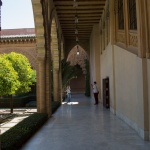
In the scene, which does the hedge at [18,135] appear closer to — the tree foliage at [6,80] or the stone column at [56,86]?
the tree foliage at [6,80]

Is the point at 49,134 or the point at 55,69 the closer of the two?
the point at 49,134

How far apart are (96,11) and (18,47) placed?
13.6 meters

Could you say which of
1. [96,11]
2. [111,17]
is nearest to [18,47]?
[96,11]

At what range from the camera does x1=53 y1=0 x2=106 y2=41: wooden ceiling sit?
46.1ft

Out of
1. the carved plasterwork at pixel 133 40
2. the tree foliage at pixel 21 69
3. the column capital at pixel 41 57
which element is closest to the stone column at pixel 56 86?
the tree foliage at pixel 21 69

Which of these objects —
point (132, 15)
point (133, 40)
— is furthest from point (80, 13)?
point (133, 40)

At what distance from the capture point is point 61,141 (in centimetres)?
629

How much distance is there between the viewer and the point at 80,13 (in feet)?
52.5

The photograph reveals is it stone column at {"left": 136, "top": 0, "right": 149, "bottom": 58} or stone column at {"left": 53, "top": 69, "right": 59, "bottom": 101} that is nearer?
stone column at {"left": 136, "top": 0, "right": 149, "bottom": 58}

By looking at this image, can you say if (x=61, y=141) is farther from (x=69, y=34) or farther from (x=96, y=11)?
(x=69, y=34)

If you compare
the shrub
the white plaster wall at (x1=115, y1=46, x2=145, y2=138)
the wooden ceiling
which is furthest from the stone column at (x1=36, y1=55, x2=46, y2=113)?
the wooden ceiling

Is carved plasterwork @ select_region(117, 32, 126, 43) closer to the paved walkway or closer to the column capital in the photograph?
the column capital

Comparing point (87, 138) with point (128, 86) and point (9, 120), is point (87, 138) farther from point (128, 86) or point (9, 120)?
point (9, 120)

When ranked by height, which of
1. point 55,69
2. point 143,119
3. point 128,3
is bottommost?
point 143,119
